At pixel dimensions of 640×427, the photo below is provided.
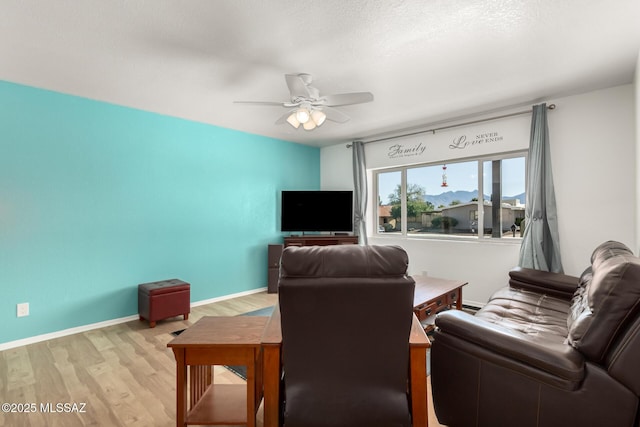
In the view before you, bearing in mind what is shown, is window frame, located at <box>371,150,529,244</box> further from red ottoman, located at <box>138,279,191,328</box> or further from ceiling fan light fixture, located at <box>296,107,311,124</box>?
red ottoman, located at <box>138,279,191,328</box>

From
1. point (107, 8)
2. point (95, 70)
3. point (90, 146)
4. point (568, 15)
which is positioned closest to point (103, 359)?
point (90, 146)

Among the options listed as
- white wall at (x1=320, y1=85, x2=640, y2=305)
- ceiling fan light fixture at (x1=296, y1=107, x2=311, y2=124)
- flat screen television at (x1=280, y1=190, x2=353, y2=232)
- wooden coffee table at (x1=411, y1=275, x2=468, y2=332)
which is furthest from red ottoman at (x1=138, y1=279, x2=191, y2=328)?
white wall at (x1=320, y1=85, x2=640, y2=305)

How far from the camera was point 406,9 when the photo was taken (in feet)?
6.16

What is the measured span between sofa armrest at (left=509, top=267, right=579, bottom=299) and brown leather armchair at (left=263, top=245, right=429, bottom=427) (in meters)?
2.04

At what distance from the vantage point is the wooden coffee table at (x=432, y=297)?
2613 mm

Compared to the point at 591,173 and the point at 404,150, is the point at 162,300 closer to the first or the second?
the point at 404,150

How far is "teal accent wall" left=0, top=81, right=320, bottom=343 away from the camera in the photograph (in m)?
2.91

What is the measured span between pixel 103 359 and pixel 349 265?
2598 millimetres

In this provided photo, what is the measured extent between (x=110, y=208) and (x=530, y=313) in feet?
13.6

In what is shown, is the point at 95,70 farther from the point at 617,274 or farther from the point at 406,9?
the point at 617,274

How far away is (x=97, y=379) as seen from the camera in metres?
2.30

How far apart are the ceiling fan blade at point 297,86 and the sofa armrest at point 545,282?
259cm

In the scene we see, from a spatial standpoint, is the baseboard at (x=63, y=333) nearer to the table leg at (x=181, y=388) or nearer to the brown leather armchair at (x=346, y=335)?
the table leg at (x=181, y=388)

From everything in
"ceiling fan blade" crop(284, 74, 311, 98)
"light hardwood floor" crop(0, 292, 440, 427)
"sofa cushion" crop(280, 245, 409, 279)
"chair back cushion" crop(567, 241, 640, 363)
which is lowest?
"light hardwood floor" crop(0, 292, 440, 427)
